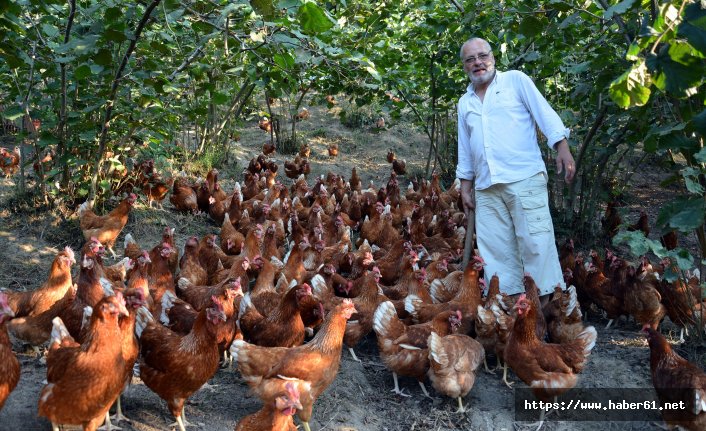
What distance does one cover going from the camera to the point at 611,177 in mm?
9391

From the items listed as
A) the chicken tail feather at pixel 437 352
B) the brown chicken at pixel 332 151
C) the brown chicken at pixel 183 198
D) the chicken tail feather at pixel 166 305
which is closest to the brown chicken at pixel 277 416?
the chicken tail feather at pixel 437 352

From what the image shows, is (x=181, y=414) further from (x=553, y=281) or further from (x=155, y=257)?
(x=553, y=281)

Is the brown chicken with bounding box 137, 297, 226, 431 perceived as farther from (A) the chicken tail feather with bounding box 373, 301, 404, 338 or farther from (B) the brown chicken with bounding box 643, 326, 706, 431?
(B) the brown chicken with bounding box 643, 326, 706, 431

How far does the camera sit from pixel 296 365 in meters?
4.15

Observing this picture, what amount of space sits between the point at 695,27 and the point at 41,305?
5241 millimetres

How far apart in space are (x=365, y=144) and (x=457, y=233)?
8.90 m

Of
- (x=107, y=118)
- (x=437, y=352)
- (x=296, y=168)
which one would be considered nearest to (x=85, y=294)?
(x=107, y=118)

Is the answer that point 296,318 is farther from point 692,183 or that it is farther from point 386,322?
point 692,183

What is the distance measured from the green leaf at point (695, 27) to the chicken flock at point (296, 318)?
8.25ft

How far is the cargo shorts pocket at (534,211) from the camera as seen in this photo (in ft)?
18.2

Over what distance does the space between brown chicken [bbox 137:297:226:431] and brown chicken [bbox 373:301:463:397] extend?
154cm

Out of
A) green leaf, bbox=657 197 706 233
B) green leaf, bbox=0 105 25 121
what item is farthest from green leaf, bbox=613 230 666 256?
green leaf, bbox=0 105 25 121

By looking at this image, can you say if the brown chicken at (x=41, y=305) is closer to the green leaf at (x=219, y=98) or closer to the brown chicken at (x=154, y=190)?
the green leaf at (x=219, y=98)

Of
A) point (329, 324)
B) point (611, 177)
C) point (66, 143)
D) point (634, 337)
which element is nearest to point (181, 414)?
point (329, 324)
